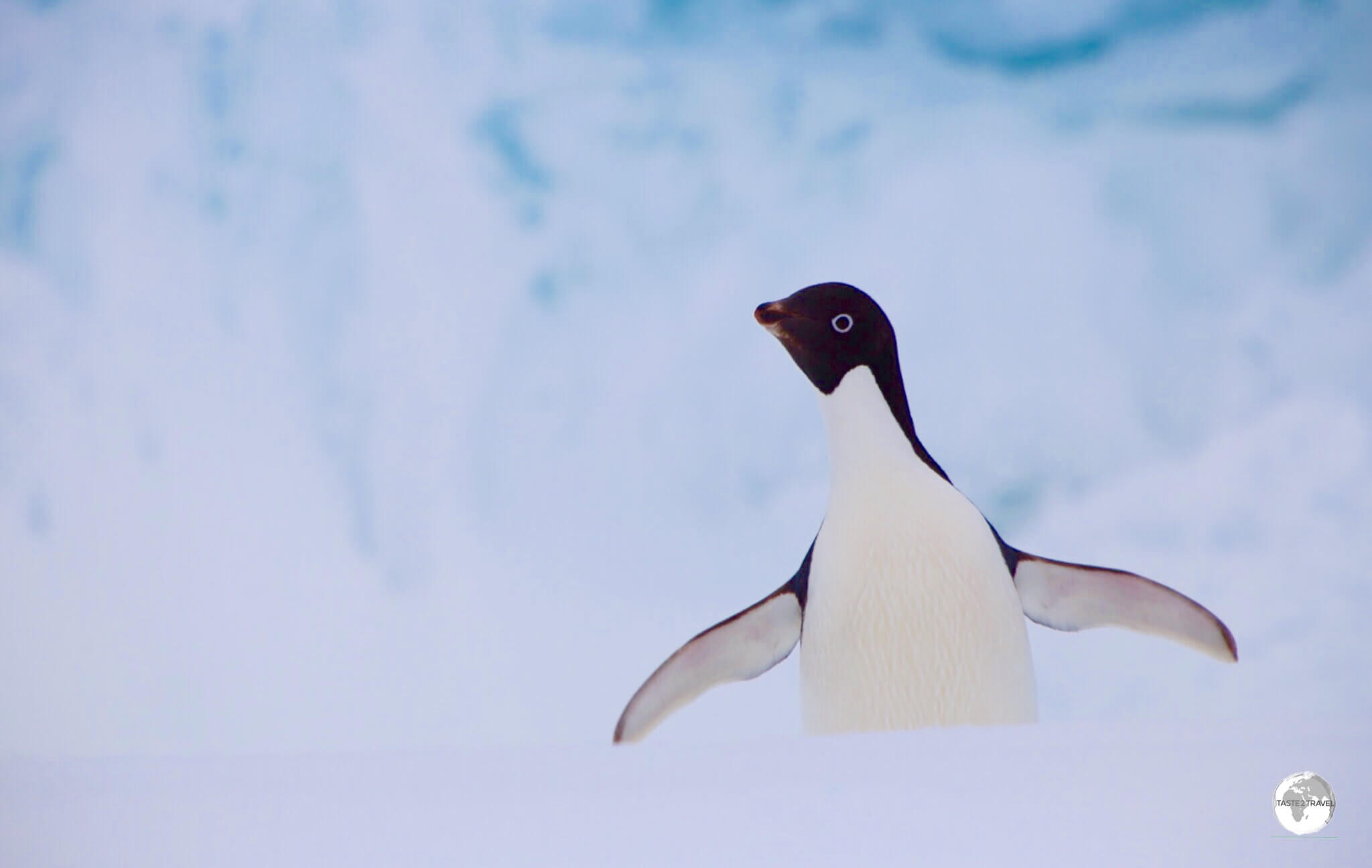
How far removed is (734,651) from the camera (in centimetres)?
193

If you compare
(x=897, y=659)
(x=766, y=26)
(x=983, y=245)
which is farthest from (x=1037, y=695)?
(x=766, y=26)

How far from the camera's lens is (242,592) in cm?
200

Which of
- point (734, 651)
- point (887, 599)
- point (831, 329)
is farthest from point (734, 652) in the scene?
point (831, 329)

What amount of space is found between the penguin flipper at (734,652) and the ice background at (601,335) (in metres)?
0.08

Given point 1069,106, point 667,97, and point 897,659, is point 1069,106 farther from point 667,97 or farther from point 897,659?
point 897,659

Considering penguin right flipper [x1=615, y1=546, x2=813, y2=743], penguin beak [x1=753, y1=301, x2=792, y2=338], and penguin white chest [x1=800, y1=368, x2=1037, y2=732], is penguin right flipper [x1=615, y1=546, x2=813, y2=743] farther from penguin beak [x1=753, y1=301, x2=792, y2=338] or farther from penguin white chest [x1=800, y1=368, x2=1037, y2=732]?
penguin beak [x1=753, y1=301, x2=792, y2=338]

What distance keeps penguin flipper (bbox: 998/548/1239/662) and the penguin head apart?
46 cm

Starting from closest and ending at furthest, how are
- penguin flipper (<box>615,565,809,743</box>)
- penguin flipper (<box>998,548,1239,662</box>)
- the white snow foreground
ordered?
the white snow foreground → penguin flipper (<box>998,548,1239,662</box>) → penguin flipper (<box>615,565,809,743</box>)

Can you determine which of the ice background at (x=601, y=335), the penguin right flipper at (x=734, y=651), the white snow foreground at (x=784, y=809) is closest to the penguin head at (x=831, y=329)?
the ice background at (x=601, y=335)

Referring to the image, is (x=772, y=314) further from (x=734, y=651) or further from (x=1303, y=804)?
(x=1303, y=804)

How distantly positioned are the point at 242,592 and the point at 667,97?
1383 mm

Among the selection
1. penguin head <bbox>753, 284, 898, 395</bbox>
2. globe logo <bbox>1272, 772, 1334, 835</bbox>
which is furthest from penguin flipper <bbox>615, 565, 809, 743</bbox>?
globe logo <bbox>1272, 772, 1334, 835</bbox>

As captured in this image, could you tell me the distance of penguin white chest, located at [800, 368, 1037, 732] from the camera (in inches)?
70.3

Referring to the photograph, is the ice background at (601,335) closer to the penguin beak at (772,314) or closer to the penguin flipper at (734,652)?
the penguin flipper at (734,652)
